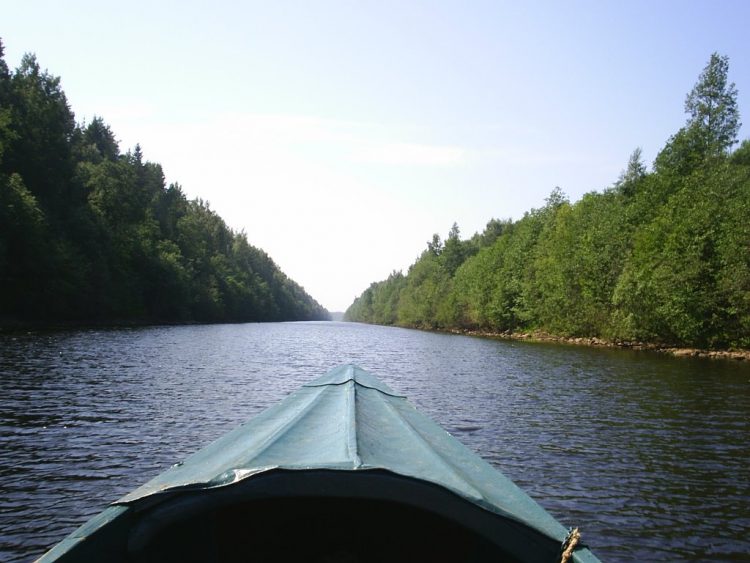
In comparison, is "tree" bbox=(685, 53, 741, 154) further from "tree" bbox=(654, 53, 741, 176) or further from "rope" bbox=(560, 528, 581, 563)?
"rope" bbox=(560, 528, 581, 563)

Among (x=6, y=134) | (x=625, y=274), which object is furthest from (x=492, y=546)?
(x=6, y=134)

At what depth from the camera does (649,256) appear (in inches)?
1934

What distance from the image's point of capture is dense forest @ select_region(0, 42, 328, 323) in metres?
48.6

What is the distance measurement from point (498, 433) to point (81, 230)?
6024cm

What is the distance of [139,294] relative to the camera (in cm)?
7706

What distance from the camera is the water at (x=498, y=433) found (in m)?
8.82

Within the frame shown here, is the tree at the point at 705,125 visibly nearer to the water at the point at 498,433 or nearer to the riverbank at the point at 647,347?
the riverbank at the point at 647,347

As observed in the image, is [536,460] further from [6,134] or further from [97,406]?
[6,134]

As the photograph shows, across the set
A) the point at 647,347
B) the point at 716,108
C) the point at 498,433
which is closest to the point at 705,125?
the point at 716,108

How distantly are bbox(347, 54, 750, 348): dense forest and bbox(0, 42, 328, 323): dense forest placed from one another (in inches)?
1975

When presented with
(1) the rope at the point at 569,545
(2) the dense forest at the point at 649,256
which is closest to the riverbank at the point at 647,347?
(2) the dense forest at the point at 649,256

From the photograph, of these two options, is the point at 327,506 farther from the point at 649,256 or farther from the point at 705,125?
the point at 705,125

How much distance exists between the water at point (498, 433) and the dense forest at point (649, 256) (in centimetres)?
1445

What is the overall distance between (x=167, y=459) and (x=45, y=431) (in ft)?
13.8
